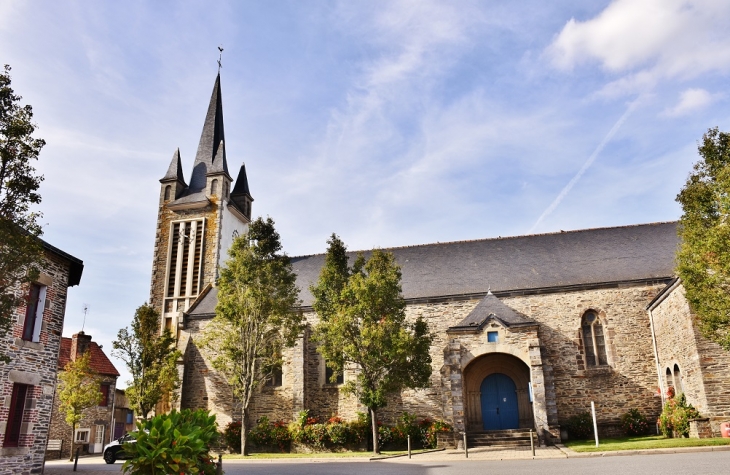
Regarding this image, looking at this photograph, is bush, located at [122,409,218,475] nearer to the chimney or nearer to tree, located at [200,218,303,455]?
tree, located at [200,218,303,455]

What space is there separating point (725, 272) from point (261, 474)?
12611 mm

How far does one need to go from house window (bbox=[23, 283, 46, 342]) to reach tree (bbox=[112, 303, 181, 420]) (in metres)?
8.80

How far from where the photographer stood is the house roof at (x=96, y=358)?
1244 inches

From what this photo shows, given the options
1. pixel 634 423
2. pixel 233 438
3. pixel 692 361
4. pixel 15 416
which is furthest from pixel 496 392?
pixel 15 416

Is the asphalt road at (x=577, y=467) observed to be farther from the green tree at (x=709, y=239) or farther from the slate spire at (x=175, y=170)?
the slate spire at (x=175, y=170)

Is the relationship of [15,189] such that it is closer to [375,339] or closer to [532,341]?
[375,339]

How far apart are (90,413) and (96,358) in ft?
11.4

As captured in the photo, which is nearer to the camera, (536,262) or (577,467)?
(577,467)

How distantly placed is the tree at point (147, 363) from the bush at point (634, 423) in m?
18.3

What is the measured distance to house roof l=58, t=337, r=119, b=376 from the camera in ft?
104

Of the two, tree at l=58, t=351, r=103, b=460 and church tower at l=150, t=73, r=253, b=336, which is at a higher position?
church tower at l=150, t=73, r=253, b=336

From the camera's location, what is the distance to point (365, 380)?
20391 mm

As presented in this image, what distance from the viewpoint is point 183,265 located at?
101 ft

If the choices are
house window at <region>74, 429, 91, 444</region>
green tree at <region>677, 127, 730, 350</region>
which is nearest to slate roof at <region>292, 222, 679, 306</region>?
green tree at <region>677, 127, 730, 350</region>
